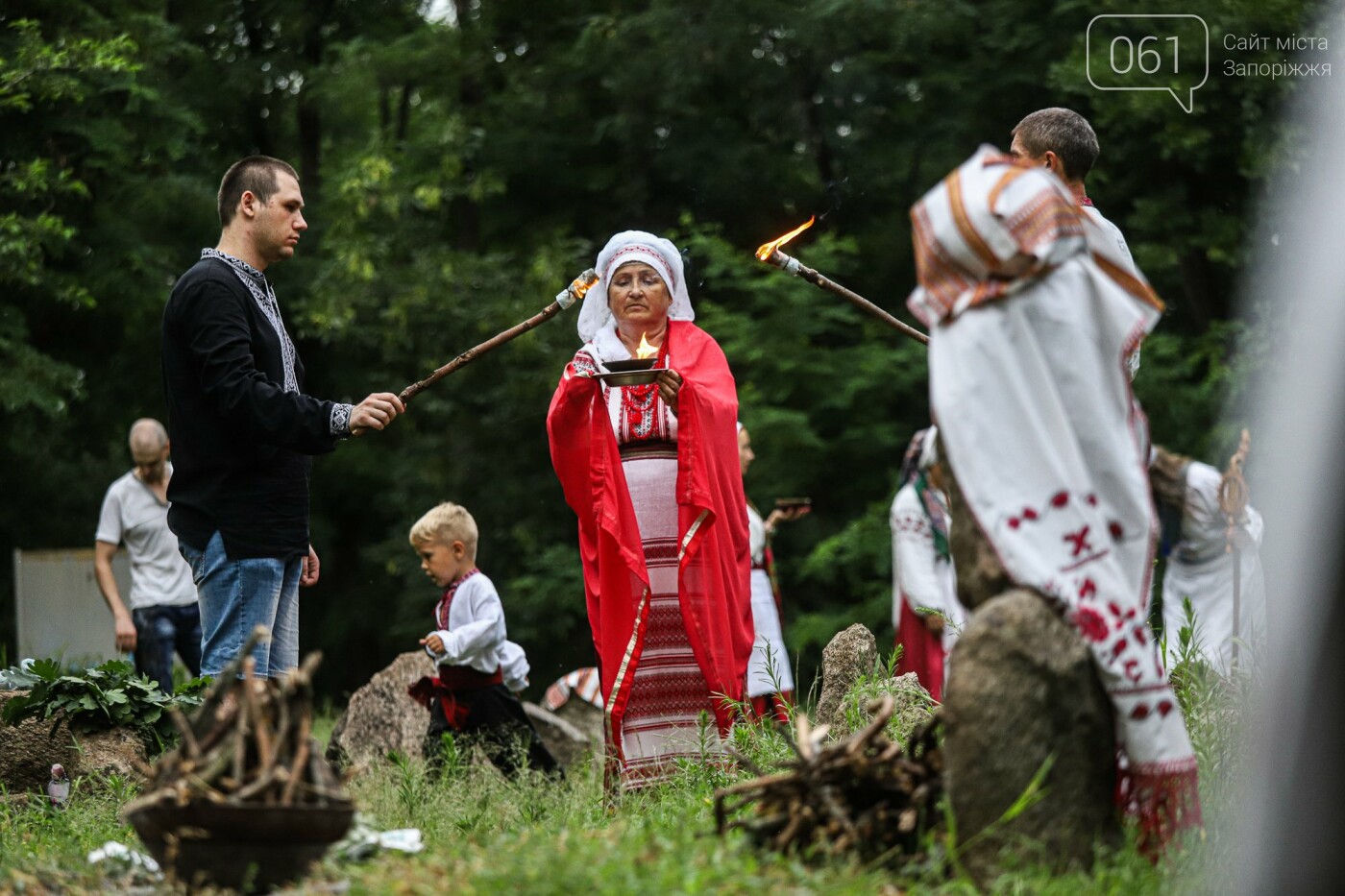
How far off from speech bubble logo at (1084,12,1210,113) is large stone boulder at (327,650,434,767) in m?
8.43

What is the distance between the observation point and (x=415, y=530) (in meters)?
7.84

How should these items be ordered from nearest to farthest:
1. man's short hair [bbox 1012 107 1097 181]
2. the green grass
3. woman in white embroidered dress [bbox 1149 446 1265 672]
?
the green grass, man's short hair [bbox 1012 107 1097 181], woman in white embroidered dress [bbox 1149 446 1265 672]

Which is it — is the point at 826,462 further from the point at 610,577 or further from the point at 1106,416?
the point at 1106,416

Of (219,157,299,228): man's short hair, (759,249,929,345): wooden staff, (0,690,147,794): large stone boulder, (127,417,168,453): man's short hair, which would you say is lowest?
(0,690,147,794): large stone boulder

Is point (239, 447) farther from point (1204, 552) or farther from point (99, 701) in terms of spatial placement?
point (1204, 552)

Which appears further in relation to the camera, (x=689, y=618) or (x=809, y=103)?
(x=809, y=103)

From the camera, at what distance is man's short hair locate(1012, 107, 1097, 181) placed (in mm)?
5535

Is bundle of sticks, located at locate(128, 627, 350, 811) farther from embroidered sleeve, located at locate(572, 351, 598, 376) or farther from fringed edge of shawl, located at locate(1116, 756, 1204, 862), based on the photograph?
embroidered sleeve, located at locate(572, 351, 598, 376)

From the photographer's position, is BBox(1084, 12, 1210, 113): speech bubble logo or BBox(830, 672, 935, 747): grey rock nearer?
BBox(830, 672, 935, 747): grey rock

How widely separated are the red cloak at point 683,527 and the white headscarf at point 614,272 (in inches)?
8.9

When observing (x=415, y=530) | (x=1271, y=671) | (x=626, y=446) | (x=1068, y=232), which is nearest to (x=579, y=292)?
(x=626, y=446)

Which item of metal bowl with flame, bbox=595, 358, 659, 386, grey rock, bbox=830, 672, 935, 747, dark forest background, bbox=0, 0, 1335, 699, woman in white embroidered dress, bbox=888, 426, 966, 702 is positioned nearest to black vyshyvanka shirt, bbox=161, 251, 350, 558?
metal bowl with flame, bbox=595, 358, 659, 386

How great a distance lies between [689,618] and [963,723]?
118 inches

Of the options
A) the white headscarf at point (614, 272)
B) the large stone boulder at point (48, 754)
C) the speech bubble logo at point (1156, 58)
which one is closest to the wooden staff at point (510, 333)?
the white headscarf at point (614, 272)
